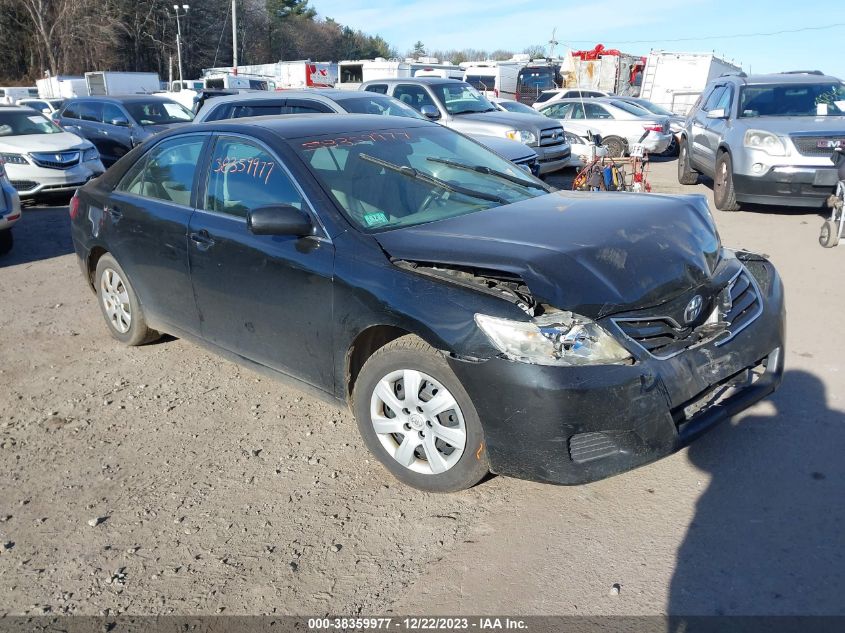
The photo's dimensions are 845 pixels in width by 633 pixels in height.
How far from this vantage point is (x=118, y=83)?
3206 centimetres

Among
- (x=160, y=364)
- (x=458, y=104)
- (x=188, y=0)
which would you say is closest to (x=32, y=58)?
(x=188, y=0)

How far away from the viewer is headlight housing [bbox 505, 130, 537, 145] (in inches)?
467

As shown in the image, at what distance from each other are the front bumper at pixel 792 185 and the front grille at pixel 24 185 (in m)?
10.6

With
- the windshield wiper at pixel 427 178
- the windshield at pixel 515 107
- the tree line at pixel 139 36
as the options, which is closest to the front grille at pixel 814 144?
the windshield wiper at pixel 427 178

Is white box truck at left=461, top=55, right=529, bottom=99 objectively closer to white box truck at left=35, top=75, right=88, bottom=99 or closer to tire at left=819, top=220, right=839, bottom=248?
white box truck at left=35, top=75, right=88, bottom=99

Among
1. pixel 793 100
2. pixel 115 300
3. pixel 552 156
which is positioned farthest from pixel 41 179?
pixel 793 100

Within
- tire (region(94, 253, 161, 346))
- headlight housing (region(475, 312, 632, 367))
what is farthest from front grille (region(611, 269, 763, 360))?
tire (region(94, 253, 161, 346))

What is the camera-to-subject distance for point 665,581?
2779mm

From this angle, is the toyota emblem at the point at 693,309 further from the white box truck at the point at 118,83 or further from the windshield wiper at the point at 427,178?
the white box truck at the point at 118,83

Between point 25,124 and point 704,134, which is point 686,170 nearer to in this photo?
point 704,134

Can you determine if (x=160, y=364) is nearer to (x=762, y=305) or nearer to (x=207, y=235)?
(x=207, y=235)

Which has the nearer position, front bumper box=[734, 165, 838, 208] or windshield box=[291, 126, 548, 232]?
windshield box=[291, 126, 548, 232]

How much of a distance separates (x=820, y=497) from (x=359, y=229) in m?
2.48

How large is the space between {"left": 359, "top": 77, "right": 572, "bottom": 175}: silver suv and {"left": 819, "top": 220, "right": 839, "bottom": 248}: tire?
512 cm
